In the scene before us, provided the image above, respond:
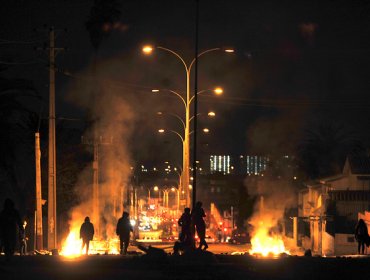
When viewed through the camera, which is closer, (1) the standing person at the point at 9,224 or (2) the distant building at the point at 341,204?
(1) the standing person at the point at 9,224

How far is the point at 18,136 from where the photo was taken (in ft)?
171

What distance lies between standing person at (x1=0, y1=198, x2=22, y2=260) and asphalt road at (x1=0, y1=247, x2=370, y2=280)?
5.04ft

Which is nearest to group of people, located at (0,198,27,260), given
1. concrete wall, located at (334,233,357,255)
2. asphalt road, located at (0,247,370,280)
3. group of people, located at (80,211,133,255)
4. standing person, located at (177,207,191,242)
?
asphalt road, located at (0,247,370,280)

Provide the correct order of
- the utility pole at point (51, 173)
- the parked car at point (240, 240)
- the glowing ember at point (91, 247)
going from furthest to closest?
the parked car at point (240, 240) < the utility pole at point (51, 173) < the glowing ember at point (91, 247)

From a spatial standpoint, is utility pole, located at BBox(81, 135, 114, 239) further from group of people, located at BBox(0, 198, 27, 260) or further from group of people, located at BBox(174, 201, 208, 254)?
group of people, located at BBox(0, 198, 27, 260)

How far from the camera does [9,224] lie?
2327 cm

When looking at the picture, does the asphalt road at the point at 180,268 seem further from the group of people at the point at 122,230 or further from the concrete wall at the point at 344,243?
the concrete wall at the point at 344,243

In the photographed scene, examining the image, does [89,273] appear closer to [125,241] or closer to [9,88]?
[125,241]

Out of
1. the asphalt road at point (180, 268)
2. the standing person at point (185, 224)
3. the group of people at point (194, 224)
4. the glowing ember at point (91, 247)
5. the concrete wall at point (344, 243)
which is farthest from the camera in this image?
the concrete wall at point (344, 243)

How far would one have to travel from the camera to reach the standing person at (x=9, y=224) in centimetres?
2319

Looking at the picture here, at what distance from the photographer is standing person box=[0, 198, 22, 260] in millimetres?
23188

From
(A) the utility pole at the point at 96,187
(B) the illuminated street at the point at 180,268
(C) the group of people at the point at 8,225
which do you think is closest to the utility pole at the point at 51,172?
(C) the group of people at the point at 8,225

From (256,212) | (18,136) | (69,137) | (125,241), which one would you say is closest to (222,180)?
(256,212)

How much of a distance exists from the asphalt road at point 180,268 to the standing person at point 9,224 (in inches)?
60.5
